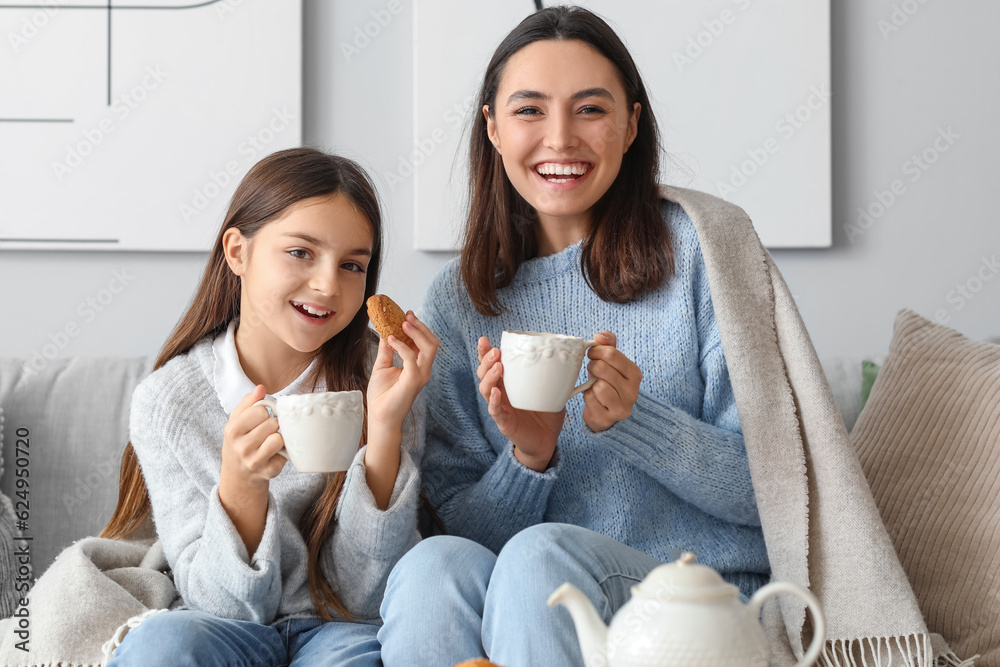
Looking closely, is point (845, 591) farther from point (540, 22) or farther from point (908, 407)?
point (540, 22)

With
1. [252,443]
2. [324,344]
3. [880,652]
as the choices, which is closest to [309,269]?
[324,344]

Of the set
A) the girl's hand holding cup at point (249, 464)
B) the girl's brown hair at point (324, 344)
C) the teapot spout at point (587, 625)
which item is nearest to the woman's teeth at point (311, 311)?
the girl's brown hair at point (324, 344)

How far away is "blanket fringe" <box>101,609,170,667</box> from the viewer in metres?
1.13

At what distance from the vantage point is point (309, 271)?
129 cm

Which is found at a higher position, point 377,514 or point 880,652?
point 377,514

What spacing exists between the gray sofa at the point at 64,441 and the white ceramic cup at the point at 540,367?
949mm

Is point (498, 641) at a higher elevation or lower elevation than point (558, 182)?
lower

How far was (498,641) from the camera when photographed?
92 cm

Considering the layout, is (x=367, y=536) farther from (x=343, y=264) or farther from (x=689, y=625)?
(x=689, y=625)

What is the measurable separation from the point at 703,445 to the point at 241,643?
0.69m

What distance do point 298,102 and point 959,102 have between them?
1657 mm

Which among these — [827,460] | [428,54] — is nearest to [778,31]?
[428,54]

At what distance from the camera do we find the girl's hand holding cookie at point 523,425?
1.17 meters

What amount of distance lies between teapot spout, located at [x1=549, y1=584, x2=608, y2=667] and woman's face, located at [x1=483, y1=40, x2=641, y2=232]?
2.43 ft
